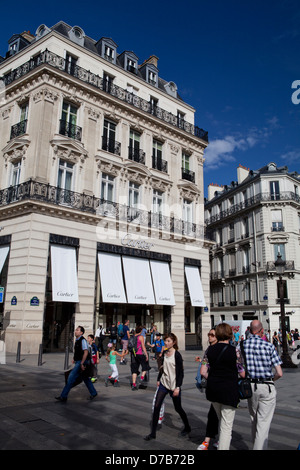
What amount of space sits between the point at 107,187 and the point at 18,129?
5.78 m

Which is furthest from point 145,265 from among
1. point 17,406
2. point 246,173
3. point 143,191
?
point 246,173

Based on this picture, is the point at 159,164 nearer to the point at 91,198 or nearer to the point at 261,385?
the point at 91,198

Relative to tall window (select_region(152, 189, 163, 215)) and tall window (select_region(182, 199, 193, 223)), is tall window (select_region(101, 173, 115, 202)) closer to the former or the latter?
tall window (select_region(152, 189, 163, 215))

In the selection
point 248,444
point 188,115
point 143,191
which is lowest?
point 248,444

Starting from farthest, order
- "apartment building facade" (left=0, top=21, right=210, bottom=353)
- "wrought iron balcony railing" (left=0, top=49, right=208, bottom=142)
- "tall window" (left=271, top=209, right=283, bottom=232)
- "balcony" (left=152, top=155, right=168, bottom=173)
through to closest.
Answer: "tall window" (left=271, top=209, right=283, bottom=232) < "balcony" (left=152, top=155, right=168, bottom=173) < "wrought iron balcony railing" (left=0, top=49, right=208, bottom=142) < "apartment building facade" (left=0, top=21, right=210, bottom=353)

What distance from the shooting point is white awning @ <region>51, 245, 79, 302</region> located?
17344mm

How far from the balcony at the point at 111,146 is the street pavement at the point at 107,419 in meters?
14.3

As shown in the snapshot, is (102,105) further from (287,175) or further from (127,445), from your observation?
(287,175)

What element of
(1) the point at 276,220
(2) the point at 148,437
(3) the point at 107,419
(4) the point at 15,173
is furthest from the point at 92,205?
(1) the point at 276,220

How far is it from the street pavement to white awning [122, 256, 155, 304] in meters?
9.66

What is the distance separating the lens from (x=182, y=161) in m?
26.5

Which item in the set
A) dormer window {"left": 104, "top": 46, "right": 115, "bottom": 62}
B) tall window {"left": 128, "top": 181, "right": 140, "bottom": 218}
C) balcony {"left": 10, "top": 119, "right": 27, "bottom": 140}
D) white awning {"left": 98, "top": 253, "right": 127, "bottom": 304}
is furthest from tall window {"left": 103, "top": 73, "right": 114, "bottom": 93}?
white awning {"left": 98, "top": 253, "right": 127, "bottom": 304}
